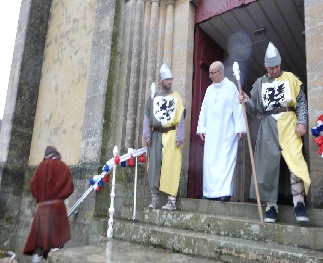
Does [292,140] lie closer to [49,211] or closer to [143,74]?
[143,74]

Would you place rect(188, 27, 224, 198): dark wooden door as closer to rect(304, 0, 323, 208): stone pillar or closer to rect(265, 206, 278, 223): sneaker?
rect(265, 206, 278, 223): sneaker

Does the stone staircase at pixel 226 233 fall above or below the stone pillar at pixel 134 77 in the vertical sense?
below

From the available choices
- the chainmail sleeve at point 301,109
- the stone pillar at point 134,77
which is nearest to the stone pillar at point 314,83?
the chainmail sleeve at point 301,109

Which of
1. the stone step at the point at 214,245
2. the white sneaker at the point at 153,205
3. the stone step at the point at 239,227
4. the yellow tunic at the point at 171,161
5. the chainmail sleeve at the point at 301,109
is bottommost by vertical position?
the stone step at the point at 214,245

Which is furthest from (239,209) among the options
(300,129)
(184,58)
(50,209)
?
(184,58)

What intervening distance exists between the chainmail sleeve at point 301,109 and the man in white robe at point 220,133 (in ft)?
2.30

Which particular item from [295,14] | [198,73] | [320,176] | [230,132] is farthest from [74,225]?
[295,14]

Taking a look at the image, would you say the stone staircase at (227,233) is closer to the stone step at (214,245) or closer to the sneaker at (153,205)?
the stone step at (214,245)

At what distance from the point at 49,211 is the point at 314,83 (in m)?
3.46

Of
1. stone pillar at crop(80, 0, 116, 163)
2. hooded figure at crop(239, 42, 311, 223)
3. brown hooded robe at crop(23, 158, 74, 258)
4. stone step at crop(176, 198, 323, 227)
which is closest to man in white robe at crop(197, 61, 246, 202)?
stone step at crop(176, 198, 323, 227)

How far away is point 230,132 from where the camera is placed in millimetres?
4012

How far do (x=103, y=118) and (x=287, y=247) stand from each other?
3117 mm

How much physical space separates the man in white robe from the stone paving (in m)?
1.14

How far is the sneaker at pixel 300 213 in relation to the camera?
2875 millimetres
